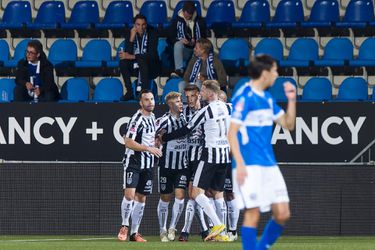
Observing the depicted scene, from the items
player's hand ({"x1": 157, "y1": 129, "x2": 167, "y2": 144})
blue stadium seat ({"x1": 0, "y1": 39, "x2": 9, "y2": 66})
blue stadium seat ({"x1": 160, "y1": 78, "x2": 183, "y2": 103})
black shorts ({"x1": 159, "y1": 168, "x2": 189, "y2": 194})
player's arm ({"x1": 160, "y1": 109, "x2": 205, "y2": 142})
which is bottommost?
black shorts ({"x1": 159, "y1": 168, "x2": 189, "y2": 194})

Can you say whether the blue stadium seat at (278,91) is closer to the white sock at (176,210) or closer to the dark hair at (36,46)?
the white sock at (176,210)

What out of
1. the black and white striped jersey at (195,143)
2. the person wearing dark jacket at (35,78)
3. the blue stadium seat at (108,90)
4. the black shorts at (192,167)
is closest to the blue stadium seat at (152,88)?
the blue stadium seat at (108,90)

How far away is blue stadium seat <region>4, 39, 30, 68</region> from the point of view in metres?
21.1

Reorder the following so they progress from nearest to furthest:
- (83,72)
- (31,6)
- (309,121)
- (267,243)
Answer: (267,243), (309,121), (83,72), (31,6)

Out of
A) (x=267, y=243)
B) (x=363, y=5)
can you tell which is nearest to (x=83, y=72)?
(x=363, y=5)

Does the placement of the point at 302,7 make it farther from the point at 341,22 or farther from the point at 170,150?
the point at 170,150

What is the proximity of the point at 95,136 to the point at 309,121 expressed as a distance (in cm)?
342

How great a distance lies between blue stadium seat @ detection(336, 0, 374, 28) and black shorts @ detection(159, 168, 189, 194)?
5.54 metres

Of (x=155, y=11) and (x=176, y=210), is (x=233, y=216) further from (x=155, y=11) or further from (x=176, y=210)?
(x=155, y=11)

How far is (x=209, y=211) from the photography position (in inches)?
635

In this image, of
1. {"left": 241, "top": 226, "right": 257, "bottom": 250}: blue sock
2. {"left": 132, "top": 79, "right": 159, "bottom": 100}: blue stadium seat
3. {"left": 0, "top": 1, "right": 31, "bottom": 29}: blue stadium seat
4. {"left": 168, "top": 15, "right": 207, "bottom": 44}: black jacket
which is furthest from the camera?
{"left": 0, "top": 1, "right": 31, "bottom": 29}: blue stadium seat

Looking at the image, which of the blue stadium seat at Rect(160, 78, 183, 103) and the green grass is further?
the blue stadium seat at Rect(160, 78, 183, 103)

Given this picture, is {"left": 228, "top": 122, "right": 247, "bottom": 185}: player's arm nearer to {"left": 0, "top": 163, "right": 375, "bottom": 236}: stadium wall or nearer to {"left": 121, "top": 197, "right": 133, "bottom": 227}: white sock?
{"left": 121, "top": 197, "right": 133, "bottom": 227}: white sock

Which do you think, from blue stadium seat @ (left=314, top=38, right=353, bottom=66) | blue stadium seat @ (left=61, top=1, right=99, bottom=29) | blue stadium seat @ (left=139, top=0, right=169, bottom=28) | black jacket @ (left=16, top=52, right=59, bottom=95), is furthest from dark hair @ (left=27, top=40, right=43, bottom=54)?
blue stadium seat @ (left=314, top=38, right=353, bottom=66)
